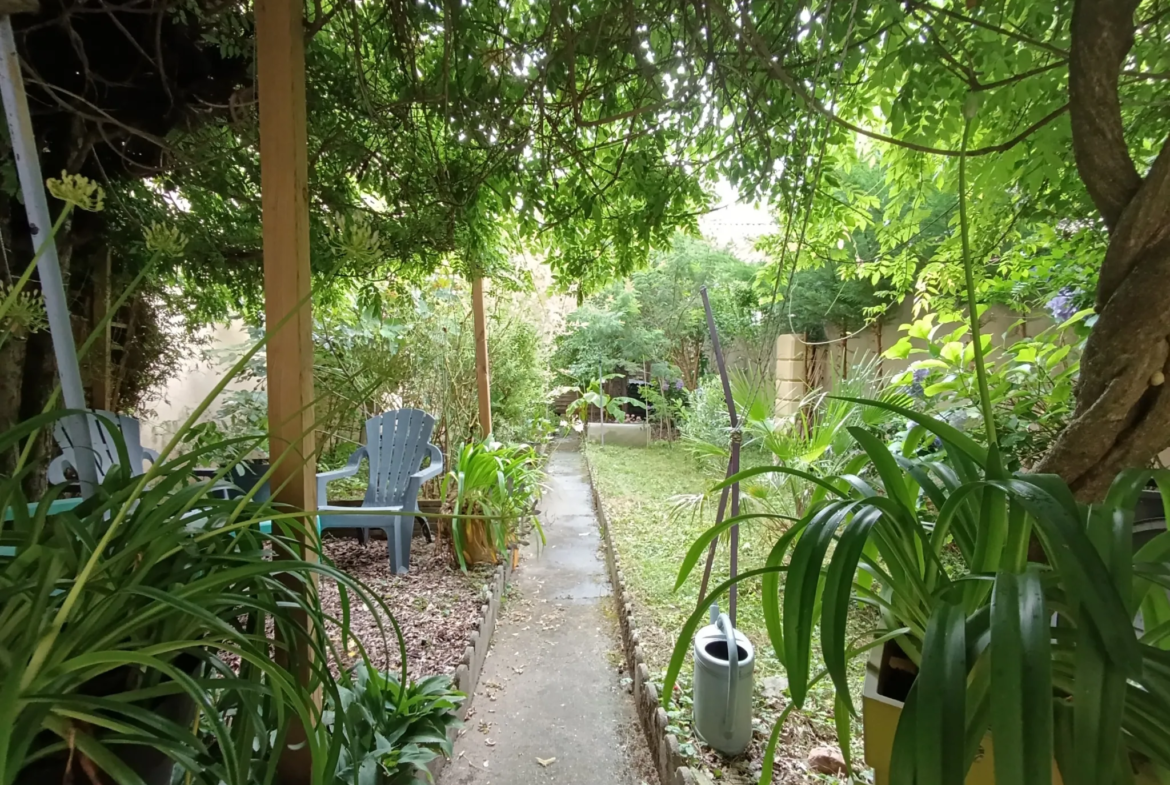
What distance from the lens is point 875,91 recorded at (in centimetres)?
125

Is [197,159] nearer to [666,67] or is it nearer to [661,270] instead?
[666,67]

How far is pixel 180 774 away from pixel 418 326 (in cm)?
338

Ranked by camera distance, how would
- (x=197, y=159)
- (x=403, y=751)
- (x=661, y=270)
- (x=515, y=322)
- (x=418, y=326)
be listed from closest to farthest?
(x=403, y=751) < (x=197, y=159) < (x=418, y=326) < (x=515, y=322) < (x=661, y=270)

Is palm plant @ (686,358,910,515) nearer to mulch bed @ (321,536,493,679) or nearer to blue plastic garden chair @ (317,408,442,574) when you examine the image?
mulch bed @ (321,536,493,679)

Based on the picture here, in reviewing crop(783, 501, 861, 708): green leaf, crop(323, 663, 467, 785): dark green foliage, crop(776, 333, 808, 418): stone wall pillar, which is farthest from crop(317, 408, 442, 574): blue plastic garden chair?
crop(776, 333, 808, 418): stone wall pillar

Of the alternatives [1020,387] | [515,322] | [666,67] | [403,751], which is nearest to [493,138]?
[666,67]

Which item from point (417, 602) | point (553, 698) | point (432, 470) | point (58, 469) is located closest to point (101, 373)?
point (58, 469)

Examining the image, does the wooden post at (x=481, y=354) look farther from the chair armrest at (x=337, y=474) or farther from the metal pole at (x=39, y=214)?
the metal pole at (x=39, y=214)

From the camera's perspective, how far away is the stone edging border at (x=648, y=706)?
1.39 m

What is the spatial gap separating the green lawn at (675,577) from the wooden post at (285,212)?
3.84 ft

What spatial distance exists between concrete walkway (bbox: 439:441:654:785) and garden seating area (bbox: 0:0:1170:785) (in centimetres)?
2

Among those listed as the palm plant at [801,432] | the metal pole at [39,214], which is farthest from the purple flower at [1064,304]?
the metal pole at [39,214]

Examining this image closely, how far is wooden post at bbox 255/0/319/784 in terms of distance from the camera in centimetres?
93

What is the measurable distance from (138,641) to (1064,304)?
2515 millimetres
